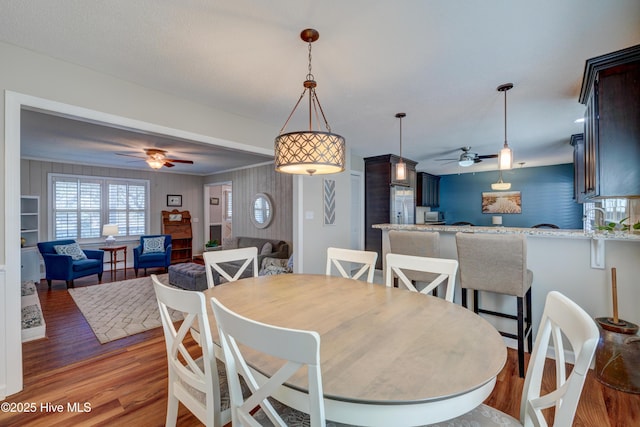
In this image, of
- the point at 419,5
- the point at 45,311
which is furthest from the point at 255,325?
the point at 45,311

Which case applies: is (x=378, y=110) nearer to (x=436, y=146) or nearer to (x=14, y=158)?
(x=436, y=146)

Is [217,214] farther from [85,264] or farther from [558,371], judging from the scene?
[558,371]

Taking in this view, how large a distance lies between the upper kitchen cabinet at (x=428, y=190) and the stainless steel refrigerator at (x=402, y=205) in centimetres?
132

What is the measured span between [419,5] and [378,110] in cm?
164

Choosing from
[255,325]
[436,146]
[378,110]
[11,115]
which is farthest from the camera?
[436,146]

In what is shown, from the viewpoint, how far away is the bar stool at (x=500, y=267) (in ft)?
6.91

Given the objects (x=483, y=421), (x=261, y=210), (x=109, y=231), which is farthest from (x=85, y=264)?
(x=483, y=421)

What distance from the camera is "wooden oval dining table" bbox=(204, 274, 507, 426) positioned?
2.71ft

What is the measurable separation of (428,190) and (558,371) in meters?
7.12

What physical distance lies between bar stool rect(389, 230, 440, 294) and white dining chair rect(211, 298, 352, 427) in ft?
6.13

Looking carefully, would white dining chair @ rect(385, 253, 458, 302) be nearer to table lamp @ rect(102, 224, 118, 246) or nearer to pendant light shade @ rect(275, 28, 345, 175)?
pendant light shade @ rect(275, 28, 345, 175)

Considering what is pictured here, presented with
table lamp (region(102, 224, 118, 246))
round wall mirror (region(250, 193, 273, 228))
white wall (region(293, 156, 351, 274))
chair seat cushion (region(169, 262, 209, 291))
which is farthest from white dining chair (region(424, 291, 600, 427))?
table lamp (region(102, 224, 118, 246))

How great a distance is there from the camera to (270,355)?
0.82 metres

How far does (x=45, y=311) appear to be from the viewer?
3.70 metres
